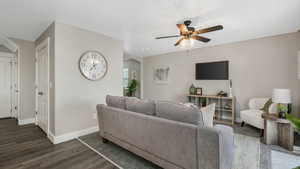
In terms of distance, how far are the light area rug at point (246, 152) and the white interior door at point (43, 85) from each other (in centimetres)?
365

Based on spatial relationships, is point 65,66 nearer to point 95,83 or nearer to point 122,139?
point 95,83

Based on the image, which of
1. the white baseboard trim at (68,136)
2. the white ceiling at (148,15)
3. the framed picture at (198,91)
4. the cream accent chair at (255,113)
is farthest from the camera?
the framed picture at (198,91)

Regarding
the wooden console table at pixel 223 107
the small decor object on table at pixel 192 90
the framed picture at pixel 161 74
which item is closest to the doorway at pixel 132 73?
the framed picture at pixel 161 74

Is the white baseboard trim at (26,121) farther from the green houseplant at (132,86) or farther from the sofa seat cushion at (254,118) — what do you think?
the sofa seat cushion at (254,118)

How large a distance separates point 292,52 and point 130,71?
574 cm

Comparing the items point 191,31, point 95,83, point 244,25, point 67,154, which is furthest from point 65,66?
point 244,25

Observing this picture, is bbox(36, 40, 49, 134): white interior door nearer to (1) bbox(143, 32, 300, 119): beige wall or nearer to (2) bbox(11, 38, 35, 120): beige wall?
(2) bbox(11, 38, 35, 120): beige wall

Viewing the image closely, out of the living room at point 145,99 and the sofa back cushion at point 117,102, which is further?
the sofa back cushion at point 117,102

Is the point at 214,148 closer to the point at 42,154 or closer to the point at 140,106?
the point at 140,106

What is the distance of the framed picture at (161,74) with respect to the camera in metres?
5.55

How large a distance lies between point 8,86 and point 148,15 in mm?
5107

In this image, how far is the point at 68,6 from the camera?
2.13 metres

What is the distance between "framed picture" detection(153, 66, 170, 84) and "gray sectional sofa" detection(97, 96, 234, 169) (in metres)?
3.58

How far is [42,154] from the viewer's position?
85.3 inches
